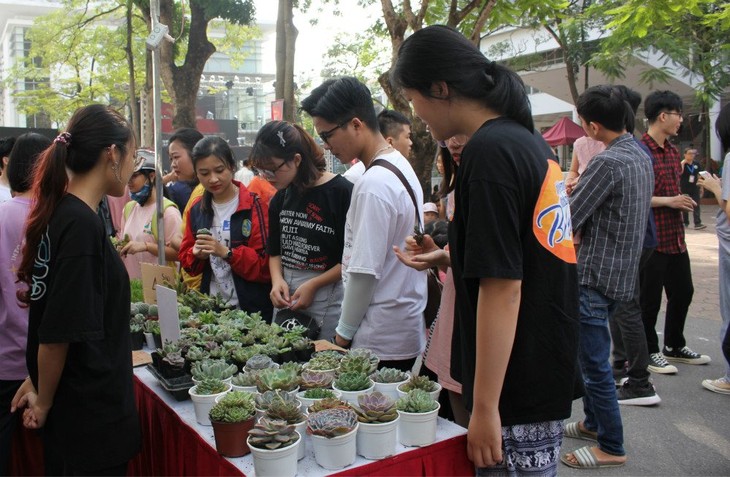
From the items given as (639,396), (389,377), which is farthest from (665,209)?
(389,377)

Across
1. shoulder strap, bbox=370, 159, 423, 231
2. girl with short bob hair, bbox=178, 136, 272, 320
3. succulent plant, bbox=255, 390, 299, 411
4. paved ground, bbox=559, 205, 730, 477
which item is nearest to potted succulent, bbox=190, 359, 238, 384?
succulent plant, bbox=255, 390, 299, 411

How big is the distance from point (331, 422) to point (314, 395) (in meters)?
0.32

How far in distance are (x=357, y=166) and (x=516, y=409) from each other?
3.55 metres

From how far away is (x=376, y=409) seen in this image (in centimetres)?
167

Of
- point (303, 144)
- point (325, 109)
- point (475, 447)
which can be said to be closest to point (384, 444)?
point (475, 447)

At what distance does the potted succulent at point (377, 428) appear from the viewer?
1627mm

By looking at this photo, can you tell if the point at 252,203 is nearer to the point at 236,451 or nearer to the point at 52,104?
the point at 236,451

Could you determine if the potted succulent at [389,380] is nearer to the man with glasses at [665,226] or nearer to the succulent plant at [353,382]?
the succulent plant at [353,382]

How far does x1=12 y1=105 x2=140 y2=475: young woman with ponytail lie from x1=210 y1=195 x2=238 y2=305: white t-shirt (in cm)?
146

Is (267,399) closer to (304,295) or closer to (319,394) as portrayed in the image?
(319,394)

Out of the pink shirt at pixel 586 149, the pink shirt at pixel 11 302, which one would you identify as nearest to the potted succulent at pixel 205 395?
the pink shirt at pixel 11 302

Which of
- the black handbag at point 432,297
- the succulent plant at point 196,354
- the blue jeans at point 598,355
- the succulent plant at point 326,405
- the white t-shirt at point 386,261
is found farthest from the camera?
the blue jeans at point 598,355

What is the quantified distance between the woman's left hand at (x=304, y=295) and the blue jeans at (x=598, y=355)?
54.5 inches

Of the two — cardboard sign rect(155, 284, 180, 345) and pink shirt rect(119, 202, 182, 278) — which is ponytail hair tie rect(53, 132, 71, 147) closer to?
cardboard sign rect(155, 284, 180, 345)
